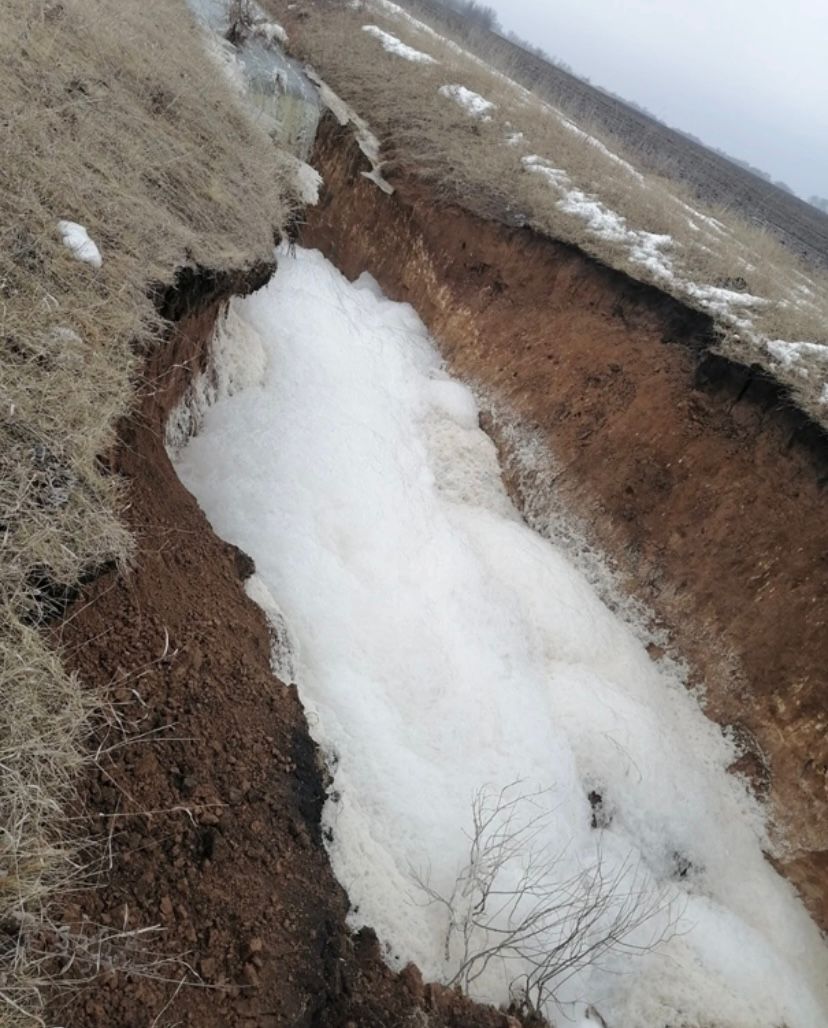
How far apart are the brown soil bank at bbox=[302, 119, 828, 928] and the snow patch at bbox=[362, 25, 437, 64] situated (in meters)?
6.35

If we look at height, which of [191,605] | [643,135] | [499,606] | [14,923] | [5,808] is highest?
[643,135]

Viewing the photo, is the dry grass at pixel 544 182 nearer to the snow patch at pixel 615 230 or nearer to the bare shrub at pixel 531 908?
the snow patch at pixel 615 230

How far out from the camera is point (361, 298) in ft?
32.0

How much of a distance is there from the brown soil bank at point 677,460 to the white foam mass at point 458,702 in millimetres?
466

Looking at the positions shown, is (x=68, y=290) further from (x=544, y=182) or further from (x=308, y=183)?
(x=544, y=182)

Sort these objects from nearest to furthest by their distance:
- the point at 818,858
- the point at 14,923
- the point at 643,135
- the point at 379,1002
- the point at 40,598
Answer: the point at 14,923
the point at 40,598
the point at 379,1002
the point at 818,858
the point at 643,135

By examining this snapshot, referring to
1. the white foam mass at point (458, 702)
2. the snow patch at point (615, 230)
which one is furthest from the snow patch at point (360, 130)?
the white foam mass at point (458, 702)

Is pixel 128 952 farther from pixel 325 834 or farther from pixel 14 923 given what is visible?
pixel 325 834

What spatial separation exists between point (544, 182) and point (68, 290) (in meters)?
8.34

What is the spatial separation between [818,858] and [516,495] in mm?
4522

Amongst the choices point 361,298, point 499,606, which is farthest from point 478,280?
point 499,606

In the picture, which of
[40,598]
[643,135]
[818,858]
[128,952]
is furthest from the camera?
[643,135]

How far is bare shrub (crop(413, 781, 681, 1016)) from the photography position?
379 centimetres

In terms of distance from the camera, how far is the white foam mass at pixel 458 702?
4.57 m
